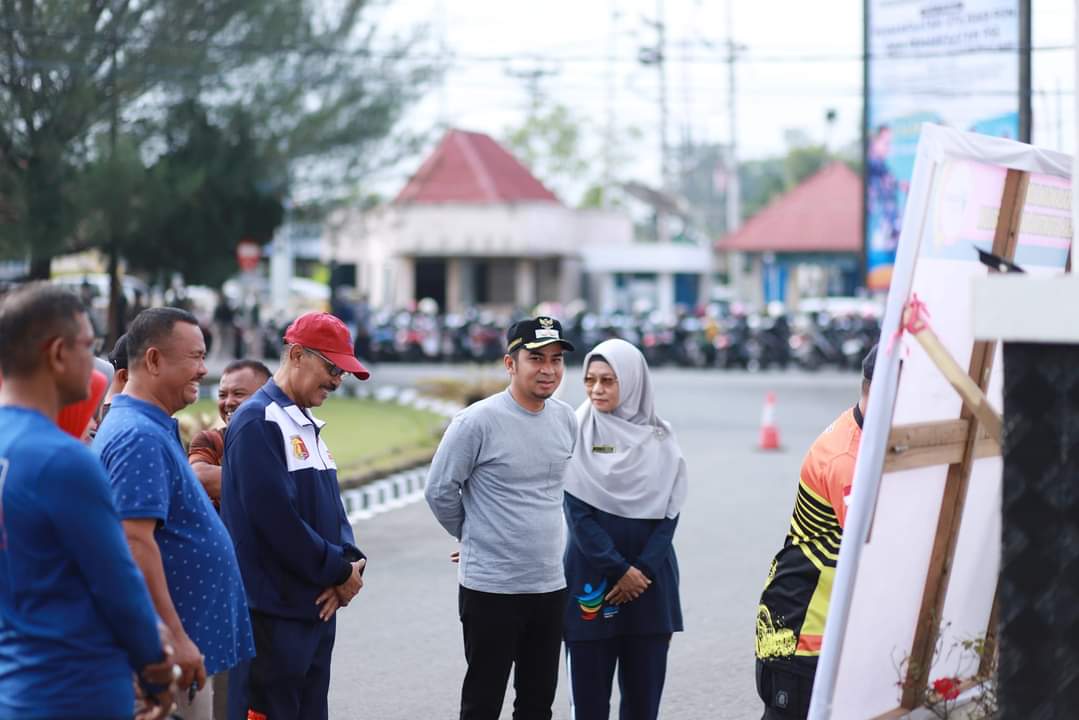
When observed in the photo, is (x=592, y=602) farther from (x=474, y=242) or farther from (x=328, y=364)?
(x=474, y=242)

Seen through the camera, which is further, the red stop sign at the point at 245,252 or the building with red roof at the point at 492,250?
the building with red roof at the point at 492,250

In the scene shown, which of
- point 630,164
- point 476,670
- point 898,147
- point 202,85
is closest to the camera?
point 476,670

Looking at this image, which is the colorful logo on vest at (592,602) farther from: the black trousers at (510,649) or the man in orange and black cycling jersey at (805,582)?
the man in orange and black cycling jersey at (805,582)

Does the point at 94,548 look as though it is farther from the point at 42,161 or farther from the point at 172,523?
the point at 42,161

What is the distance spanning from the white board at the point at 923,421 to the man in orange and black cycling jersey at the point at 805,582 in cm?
50

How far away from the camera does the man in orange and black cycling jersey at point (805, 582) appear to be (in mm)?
4391

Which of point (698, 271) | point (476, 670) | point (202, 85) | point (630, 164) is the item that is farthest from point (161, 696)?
point (630, 164)

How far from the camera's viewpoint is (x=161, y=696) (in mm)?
3562

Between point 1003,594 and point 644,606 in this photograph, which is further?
point 644,606

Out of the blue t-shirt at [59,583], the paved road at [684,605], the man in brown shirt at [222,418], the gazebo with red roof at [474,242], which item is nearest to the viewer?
the blue t-shirt at [59,583]

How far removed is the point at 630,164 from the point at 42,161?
54235mm

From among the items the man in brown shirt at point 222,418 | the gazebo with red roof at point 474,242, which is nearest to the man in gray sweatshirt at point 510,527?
the man in brown shirt at point 222,418

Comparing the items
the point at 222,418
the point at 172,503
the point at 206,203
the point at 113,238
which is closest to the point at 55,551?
the point at 172,503

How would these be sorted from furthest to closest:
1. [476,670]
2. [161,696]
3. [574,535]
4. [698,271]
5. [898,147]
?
[698,271], [898,147], [574,535], [476,670], [161,696]
